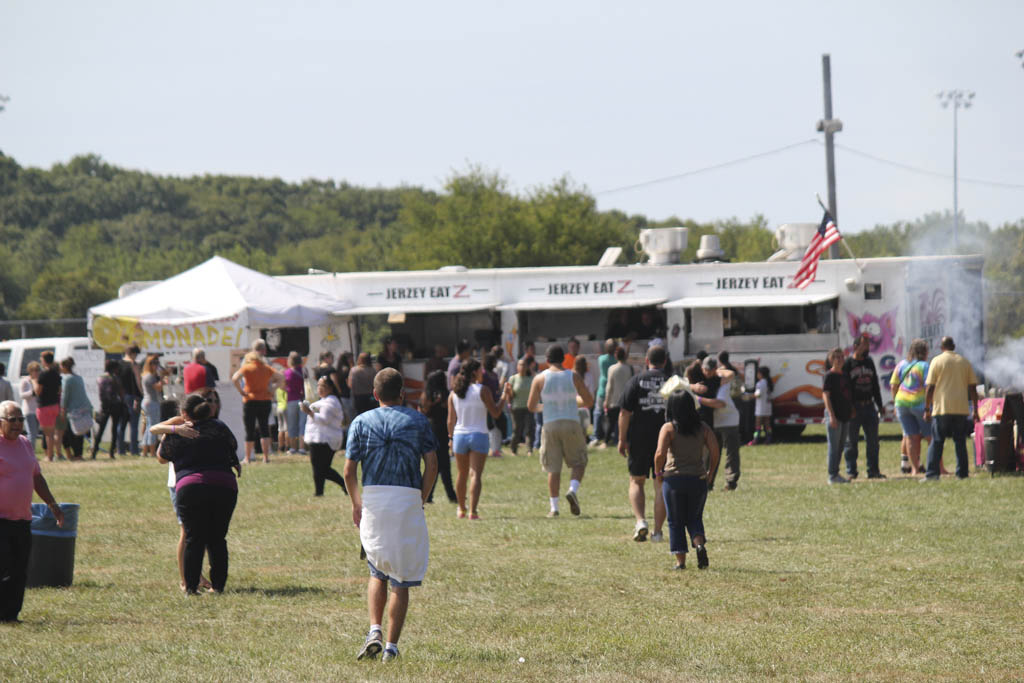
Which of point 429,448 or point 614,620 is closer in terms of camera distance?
point 429,448

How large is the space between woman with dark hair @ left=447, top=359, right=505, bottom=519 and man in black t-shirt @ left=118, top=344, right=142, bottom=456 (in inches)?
403

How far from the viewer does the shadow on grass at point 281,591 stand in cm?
978

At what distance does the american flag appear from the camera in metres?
21.7

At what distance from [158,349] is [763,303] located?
391 inches

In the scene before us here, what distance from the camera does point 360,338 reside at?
79.9 feet

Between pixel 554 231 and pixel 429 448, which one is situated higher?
pixel 554 231

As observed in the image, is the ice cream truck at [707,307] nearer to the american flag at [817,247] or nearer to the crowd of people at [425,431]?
the american flag at [817,247]

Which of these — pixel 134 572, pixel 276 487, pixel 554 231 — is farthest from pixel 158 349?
pixel 554 231

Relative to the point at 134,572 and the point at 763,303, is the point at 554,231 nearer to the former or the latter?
the point at 763,303

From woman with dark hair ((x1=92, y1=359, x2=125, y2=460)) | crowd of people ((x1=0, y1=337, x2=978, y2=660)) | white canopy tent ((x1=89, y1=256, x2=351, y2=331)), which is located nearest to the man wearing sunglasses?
crowd of people ((x1=0, y1=337, x2=978, y2=660))

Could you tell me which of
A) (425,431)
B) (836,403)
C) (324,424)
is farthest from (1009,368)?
(425,431)

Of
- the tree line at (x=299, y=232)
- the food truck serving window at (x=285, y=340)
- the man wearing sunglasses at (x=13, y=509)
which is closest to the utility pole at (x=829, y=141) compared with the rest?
the tree line at (x=299, y=232)

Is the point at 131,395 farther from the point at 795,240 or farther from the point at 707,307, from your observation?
the point at 795,240

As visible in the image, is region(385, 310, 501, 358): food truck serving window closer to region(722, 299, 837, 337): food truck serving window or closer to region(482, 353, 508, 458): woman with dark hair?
region(482, 353, 508, 458): woman with dark hair
